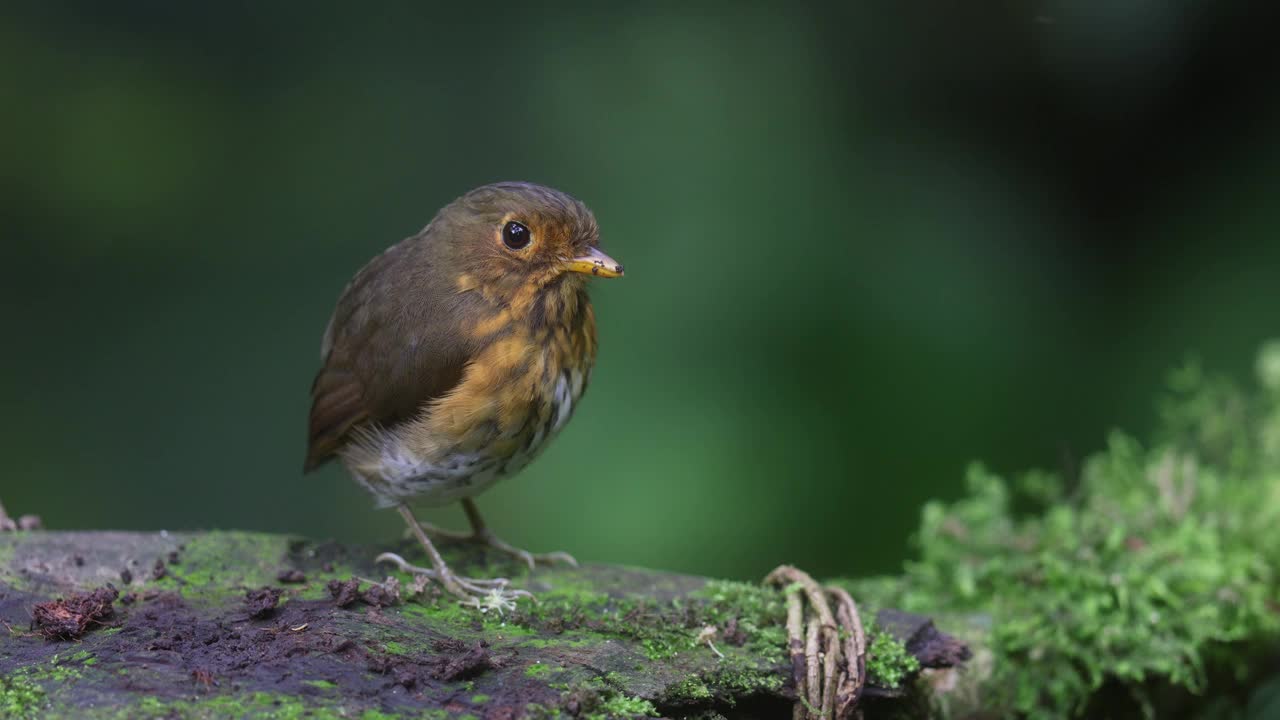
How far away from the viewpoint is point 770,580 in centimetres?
286

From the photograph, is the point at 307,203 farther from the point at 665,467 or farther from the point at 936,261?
the point at 936,261

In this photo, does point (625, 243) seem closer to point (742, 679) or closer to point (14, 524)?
point (14, 524)

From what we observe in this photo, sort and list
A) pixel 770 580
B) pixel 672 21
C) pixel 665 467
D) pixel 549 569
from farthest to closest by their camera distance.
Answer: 1. pixel 672 21
2. pixel 665 467
3. pixel 549 569
4. pixel 770 580

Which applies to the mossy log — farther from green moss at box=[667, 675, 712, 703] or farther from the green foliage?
the green foliage

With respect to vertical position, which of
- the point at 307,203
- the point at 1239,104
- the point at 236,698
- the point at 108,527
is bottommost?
the point at 236,698

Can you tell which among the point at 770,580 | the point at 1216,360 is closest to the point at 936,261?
the point at 1216,360

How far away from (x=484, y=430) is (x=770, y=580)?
79 cm

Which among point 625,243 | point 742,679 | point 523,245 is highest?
point 625,243

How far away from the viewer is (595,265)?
3.02m

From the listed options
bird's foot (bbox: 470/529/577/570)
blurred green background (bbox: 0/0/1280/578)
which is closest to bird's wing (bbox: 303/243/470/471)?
bird's foot (bbox: 470/529/577/570)

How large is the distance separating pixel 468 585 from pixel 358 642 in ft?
2.32

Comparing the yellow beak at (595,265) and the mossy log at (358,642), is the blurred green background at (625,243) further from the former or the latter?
the mossy log at (358,642)

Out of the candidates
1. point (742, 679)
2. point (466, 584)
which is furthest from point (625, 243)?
point (742, 679)

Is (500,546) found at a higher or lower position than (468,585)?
higher
